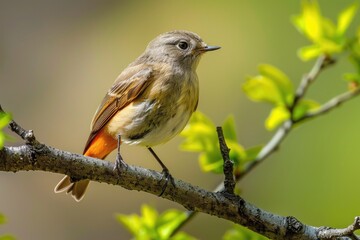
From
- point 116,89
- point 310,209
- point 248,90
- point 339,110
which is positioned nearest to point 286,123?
point 248,90

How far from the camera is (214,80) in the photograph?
714 cm

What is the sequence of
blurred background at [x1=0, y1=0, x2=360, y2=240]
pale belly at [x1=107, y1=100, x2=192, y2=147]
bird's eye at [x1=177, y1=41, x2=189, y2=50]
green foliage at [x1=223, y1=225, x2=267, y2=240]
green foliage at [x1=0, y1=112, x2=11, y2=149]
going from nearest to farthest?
green foliage at [x1=0, y1=112, x2=11, y2=149]
green foliage at [x1=223, y1=225, x2=267, y2=240]
pale belly at [x1=107, y1=100, x2=192, y2=147]
bird's eye at [x1=177, y1=41, x2=189, y2=50]
blurred background at [x1=0, y1=0, x2=360, y2=240]

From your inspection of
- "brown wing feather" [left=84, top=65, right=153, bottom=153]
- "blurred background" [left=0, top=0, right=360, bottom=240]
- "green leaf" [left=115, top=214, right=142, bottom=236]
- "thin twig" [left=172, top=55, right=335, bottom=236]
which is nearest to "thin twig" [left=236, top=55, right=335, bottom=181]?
"thin twig" [left=172, top=55, right=335, bottom=236]

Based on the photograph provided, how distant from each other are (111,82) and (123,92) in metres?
3.60

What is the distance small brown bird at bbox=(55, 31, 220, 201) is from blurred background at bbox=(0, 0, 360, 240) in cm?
199

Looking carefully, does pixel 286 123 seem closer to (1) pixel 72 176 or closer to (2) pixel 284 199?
(1) pixel 72 176

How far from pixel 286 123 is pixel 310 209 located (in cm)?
197

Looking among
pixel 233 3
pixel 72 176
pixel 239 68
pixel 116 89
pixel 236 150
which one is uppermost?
pixel 233 3

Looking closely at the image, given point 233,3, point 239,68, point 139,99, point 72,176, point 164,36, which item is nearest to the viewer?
point 72,176

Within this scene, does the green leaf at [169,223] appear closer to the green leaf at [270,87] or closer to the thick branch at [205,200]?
the thick branch at [205,200]

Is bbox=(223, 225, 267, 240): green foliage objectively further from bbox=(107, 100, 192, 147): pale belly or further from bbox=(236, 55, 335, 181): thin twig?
bbox=(107, 100, 192, 147): pale belly

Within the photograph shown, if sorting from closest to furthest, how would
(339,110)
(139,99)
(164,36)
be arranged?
(139,99) → (164,36) → (339,110)

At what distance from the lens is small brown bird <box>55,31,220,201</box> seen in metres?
3.23

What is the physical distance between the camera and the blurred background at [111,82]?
5.67m
